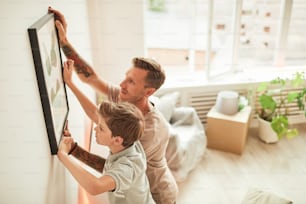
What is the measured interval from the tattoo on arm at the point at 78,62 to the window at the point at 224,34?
161cm

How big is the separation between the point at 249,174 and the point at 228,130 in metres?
0.44

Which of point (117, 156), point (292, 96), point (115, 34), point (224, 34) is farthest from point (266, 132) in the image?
point (117, 156)

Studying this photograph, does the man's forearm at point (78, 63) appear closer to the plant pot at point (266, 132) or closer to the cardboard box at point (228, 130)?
the cardboard box at point (228, 130)

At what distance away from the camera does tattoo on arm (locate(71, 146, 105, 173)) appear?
142 cm

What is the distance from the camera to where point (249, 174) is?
298 centimetres

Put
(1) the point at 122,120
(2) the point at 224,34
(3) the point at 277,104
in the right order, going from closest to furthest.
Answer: (1) the point at 122,120
(2) the point at 224,34
(3) the point at 277,104

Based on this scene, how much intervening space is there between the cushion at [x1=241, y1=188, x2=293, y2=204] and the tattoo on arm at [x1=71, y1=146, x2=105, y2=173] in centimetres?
105

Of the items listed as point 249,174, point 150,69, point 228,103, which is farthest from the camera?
point 228,103

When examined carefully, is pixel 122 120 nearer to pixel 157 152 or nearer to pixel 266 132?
pixel 157 152

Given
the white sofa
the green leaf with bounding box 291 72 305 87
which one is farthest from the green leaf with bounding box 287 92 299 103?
the white sofa

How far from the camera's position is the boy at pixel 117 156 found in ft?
3.84

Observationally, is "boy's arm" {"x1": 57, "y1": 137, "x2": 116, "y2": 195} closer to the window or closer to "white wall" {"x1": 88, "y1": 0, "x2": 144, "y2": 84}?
"white wall" {"x1": 88, "y1": 0, "x2": 144, "y2": 84}

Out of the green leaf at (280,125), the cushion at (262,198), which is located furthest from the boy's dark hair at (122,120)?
the green leaf at (280,125)

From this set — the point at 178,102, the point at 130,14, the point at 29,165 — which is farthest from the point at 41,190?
the point at 178,102
